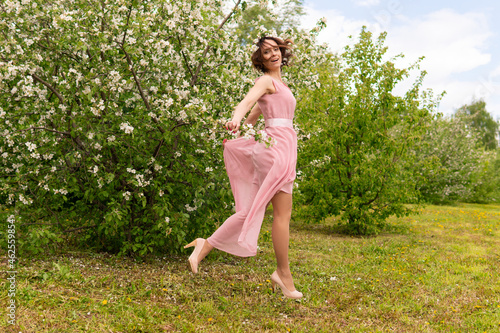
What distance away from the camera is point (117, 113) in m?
4.08

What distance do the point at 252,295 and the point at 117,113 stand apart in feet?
7.11

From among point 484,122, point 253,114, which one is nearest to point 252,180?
point 253,114

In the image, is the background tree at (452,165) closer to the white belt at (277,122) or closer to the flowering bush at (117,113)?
the flowering bush at (117,113)

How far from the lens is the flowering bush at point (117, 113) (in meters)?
4.00

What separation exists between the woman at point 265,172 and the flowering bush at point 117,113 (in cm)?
48

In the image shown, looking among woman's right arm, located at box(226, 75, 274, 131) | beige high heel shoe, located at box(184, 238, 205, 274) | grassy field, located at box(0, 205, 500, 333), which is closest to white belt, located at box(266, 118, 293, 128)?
woman's right arm, located at box(226, 75, 274, 131)

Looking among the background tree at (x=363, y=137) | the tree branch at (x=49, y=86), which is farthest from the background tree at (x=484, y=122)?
the tree branch at (x=49, y=86)

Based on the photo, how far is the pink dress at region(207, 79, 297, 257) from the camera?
3.52 m

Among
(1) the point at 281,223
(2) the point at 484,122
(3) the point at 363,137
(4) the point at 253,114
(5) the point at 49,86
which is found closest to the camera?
(1) the point at 281,223

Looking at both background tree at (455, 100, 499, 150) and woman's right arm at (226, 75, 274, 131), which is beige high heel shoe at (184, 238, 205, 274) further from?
background tree at (455, 100, 499, 150)

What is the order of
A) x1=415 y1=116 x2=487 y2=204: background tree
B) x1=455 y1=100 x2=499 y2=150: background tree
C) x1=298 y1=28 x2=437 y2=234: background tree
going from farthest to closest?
x1=455 y1=100 x2=499 y2=150: background tree → x1=415 y1=116 x2=487 y2=204: background tree → x1=298 y1=28 x2=437 y2=234: background tree

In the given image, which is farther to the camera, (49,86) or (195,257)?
(49,86)

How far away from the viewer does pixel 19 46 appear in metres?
3.87

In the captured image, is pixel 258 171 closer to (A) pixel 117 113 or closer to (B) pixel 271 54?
(B) pixel 271 54
